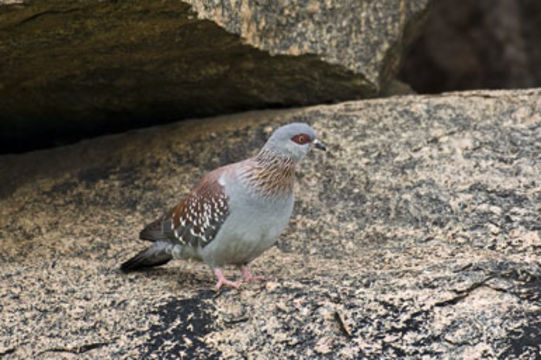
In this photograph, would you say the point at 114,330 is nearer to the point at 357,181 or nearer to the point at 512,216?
the point at 357,181

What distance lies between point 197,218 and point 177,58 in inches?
61.9

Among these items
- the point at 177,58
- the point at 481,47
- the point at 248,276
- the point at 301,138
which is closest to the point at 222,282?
the point at 248,276

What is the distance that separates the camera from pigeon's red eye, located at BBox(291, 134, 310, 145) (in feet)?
18.6

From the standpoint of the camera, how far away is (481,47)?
32.7 ft

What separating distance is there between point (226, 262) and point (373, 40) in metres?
2.65

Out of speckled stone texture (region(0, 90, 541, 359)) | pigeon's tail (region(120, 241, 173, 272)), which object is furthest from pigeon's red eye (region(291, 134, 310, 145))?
pigeon's tail (region(120, 241, 173, 272))

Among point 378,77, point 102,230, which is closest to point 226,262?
point 102,230

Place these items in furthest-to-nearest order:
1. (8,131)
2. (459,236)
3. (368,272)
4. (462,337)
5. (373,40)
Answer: (8,131) → (373,40) → (459,236) → (368,272) → (462,337)

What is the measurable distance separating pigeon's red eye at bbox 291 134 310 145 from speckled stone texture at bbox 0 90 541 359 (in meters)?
0.88

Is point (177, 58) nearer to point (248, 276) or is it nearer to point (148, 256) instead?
point (148, 256)

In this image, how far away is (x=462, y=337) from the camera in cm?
458

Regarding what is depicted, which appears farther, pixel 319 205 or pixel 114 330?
pixel 319 205

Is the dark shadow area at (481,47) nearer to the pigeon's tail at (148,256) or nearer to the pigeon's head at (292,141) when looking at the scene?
the pigeon's head at (292,141)

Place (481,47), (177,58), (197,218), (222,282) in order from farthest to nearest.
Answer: (481,47) < (177,58) < (197,218) < (222,282)
